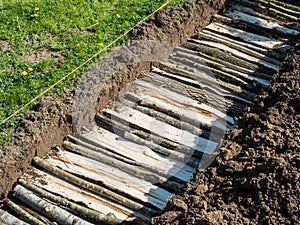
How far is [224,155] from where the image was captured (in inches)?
307

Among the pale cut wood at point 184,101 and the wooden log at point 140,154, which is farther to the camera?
the pale cut wood at point 184,101

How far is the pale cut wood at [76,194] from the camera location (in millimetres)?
8000

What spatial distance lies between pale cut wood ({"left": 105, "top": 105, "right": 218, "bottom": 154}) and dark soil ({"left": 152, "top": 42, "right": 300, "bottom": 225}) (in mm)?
667

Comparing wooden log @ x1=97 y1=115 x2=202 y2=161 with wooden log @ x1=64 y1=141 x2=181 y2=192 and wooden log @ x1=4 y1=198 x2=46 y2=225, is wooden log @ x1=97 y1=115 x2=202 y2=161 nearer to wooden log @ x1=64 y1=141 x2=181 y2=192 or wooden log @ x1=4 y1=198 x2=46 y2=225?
wooden log @ x1=64 y1=141 x2=181 y2=192

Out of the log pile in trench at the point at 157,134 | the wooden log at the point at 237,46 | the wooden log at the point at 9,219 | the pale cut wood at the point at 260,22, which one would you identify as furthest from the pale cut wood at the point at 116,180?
the pale cut wood at the point at 260,22

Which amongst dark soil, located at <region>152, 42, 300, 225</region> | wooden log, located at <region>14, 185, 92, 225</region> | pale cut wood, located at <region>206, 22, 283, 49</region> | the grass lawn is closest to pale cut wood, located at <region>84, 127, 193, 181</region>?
dark soil, located at <region>152, 42, 300, 225</region>

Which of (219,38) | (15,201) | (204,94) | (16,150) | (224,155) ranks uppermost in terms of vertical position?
(219,38)

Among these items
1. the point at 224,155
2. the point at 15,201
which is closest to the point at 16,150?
the point at 15,201

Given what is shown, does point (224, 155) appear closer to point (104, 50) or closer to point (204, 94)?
point (204, 94)

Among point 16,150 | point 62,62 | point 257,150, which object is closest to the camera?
point 257,150

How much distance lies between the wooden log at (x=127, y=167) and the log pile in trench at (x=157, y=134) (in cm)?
1

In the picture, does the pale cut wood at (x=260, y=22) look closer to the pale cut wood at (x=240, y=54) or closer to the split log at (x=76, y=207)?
the pale cut wood at (x=240, y=54)

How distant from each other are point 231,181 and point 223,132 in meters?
1.80

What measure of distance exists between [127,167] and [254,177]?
2.18 metres
